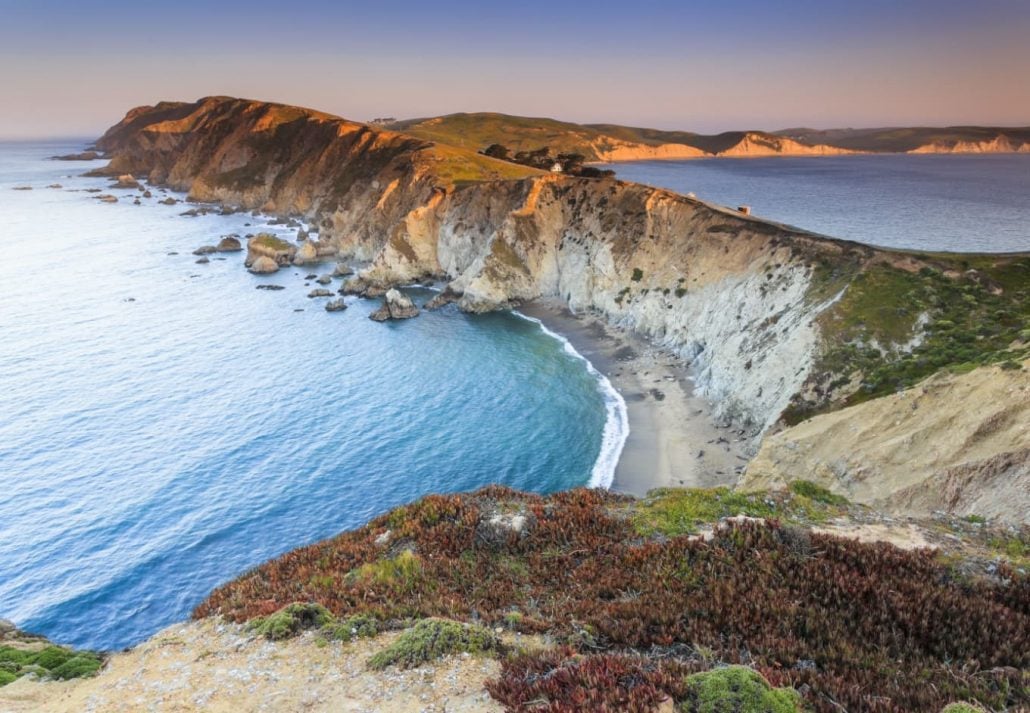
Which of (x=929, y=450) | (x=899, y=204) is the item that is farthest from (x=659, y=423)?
(x=899, y=204)

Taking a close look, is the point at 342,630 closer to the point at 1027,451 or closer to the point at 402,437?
the point at 1027,451

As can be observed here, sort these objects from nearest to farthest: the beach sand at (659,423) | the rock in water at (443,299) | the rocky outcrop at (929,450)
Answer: the rocky outcrop at (929,450) < the beach sand at (659,423) < the rock in water at (443,299)

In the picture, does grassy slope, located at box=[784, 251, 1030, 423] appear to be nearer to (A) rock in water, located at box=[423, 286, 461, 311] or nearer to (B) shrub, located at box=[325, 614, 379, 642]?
(B) shrub, located at box=[325, 614, 379, 642]

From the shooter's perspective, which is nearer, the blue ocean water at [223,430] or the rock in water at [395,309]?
the blue ocean water at [223,430]

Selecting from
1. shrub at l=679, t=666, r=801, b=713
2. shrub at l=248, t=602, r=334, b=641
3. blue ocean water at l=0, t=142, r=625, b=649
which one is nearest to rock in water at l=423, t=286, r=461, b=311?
blue ocean water at l=0, t=142, r=625, b=649

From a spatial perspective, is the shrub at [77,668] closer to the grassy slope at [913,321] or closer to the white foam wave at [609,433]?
the white foam wave at [609,433]

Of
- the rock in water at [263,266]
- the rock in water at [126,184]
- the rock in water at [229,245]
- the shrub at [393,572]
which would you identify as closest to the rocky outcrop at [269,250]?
the rock in water at [263,266]
